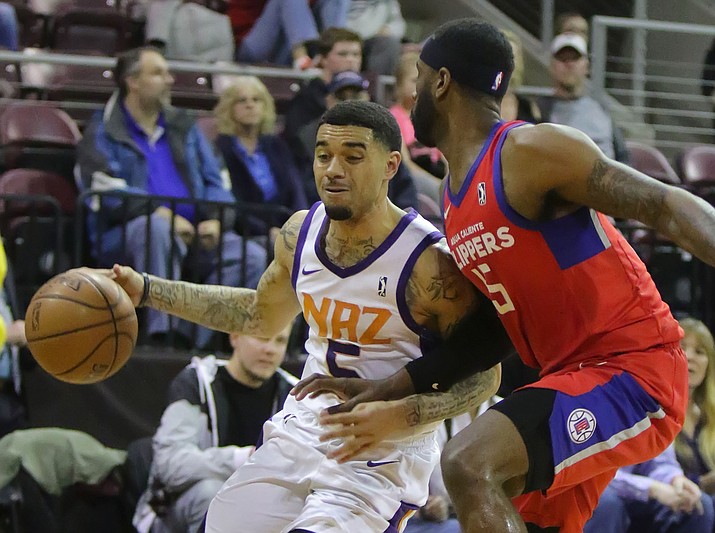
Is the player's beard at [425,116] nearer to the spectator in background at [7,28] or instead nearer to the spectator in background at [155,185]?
the spectator in background at [155,185]

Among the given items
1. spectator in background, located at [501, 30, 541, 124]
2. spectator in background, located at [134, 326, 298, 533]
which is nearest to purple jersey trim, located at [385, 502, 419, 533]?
spectator in background, located at [134, 326, 298, 533]

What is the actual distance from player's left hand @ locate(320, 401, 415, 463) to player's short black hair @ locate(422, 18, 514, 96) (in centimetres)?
111

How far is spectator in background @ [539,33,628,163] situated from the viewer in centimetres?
896

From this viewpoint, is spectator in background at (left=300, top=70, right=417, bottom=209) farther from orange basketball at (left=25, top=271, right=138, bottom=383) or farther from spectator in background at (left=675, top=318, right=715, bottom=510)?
orange basketball at (left=25, top=271, right=138, bottom=383)

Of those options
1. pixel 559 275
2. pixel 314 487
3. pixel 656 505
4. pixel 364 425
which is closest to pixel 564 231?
pixel 559 275

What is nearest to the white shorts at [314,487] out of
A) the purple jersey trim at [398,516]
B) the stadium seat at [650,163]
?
the purple jersey trim at [398,516]

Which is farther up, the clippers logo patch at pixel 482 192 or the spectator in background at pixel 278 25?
the clippers logo patch at pixel 482 192

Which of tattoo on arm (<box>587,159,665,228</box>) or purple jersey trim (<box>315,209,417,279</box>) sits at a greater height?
tattoo on arm (<box>587,159,665,228</box>)

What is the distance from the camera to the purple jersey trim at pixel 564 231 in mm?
3875

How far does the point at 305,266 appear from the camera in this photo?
172 inches

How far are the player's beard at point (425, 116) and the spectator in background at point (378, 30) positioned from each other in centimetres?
547

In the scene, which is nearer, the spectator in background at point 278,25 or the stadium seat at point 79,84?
the stadium seat at point 79,84

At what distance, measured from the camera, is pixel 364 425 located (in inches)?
156

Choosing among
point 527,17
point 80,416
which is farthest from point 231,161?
point 527,17
